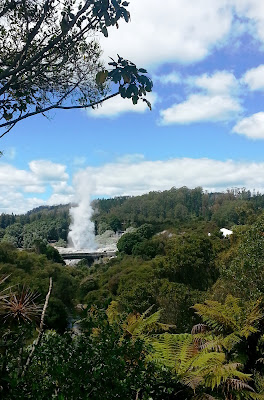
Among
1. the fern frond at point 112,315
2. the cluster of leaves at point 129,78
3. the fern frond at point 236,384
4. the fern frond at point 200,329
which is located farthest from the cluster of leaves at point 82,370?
the fern frond at point 200,329

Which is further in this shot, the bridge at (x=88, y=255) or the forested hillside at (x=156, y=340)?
the bridge at (x=88, y=255)

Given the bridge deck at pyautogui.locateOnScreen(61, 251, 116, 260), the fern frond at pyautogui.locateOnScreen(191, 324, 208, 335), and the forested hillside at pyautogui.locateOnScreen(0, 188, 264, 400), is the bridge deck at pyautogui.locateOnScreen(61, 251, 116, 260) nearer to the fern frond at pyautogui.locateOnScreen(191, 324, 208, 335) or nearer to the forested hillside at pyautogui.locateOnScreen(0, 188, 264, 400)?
the forested hillside at pyautogui.locateOnScreen(0, 188, 264, 400)

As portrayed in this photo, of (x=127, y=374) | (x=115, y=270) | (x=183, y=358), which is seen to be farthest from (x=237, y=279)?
(x=115, y=270)

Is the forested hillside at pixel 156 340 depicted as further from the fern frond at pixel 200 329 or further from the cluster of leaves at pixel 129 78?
the cluster of leaves at pixel 129 78

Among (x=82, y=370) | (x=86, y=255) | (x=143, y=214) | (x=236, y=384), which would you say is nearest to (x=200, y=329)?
(x=236, y=384)

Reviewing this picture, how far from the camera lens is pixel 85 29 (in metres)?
2.69

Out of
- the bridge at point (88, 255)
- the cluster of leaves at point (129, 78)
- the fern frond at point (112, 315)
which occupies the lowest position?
the bridge at point (88, 255)

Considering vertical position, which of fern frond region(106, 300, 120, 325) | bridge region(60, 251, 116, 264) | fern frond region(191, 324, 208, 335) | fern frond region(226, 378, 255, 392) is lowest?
bridge region(60, 251, 116, 264)

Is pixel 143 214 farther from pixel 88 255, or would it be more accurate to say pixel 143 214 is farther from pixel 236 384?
pixel 236 384

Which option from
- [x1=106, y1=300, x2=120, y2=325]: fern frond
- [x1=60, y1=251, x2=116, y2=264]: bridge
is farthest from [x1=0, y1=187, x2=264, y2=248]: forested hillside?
[x1=106, y1=300, x2=120, y2=325]: fern frond

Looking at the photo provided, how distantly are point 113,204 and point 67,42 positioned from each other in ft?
343

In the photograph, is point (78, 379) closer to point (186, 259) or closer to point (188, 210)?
point (186, 259)

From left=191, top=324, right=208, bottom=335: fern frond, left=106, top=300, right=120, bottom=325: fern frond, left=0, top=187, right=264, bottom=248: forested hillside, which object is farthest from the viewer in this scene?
left=0, top=187, right=264, bottom=248: forested hillside

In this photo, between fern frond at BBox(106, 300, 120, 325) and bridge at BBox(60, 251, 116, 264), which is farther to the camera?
bridge at BBox(60, 251, 116, 264)
